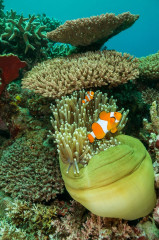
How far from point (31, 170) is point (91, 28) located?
130 inches

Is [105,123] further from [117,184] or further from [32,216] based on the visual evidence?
[32,216]

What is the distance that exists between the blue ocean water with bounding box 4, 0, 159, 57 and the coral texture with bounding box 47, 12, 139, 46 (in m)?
94.5

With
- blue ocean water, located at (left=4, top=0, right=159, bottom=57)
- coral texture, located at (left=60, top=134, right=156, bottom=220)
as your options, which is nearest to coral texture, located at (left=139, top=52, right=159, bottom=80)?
coral texture, located at (left=60, top=134, right=156, bottom=220)

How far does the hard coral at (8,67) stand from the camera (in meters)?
3.37

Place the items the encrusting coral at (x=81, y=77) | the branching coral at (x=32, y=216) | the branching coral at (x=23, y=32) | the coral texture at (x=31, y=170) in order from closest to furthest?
1. the branching coral at (x=32, y=216)
2. the coral texture at (x=31, y=170)
3. the encrusting coral at (x=81, y=77)
4. the branching coral at (x=23, y=32)

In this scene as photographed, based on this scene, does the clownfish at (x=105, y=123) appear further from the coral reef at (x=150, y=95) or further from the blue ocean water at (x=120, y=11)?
the blue ocean water at (x=120, y=11)

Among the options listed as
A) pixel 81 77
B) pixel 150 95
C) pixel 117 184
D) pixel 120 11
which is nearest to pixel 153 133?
pixel 117 184

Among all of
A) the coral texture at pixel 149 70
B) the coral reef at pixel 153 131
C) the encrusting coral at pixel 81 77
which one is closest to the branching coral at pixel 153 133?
the coral reef at pixel 153 131

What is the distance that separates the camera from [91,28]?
13.5 feet

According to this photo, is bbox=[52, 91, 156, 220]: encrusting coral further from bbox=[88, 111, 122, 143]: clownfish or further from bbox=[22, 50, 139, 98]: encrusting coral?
bbox=[22, 50, 139, 98]: encrusting coral

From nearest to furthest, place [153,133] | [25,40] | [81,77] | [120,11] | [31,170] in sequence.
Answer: [153,133], [31,170], [81,77], [25,40], [120,11]

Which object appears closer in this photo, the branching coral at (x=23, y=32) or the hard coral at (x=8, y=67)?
the hard coral at (x=8, y=67)

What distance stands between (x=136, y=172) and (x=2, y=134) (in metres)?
3.25

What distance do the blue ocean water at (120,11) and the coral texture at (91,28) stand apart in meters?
94.5
